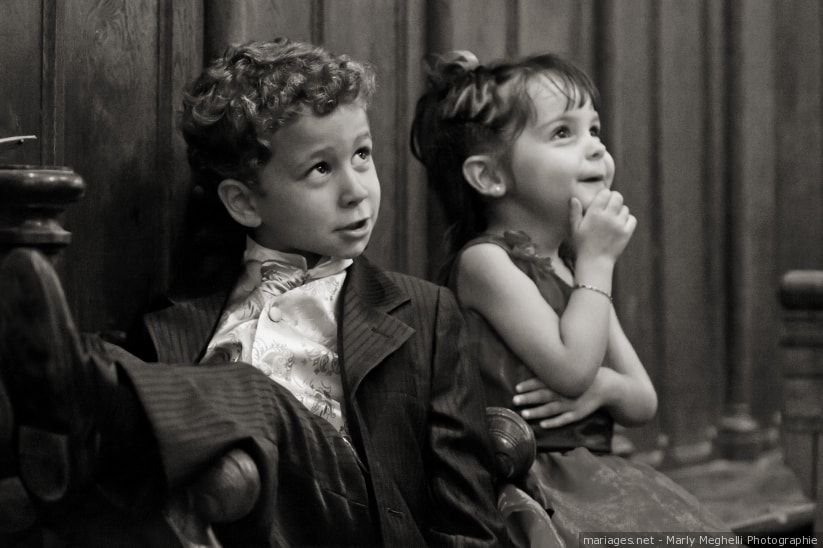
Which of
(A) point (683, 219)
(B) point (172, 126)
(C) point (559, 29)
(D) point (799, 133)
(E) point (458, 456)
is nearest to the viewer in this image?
(E) point (458, 456)

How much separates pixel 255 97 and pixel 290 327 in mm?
345

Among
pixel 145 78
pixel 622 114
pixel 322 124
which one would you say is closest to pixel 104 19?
pixel 145 78

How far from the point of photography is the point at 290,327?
1692mm

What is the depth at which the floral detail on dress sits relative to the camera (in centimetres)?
212

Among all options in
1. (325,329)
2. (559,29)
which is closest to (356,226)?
(325,329)

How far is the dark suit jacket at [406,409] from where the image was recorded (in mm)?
1614

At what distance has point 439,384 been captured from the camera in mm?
1725

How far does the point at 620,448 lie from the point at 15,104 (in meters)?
1.68

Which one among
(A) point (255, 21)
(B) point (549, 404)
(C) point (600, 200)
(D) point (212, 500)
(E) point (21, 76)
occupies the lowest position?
(B) point (549, 404)

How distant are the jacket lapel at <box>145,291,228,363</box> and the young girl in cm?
55

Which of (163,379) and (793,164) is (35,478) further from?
(793,164)

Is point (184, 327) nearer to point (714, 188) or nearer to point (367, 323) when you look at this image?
point (367, 323)

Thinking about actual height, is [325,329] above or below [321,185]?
below

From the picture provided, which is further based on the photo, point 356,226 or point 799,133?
point 799,133
